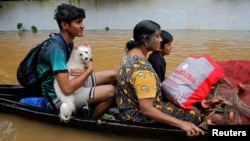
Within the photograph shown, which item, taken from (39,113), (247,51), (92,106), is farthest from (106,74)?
(247,51)

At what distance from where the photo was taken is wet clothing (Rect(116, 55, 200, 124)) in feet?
7.76

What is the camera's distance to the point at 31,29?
434 inches

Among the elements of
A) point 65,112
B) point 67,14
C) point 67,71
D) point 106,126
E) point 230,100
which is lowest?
point 106,126

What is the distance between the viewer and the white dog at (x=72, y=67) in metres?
2.79

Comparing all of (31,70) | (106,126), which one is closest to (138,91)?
(106,126)

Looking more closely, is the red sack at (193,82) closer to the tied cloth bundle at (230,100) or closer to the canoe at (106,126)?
the tied cloth bundle at (230,100)

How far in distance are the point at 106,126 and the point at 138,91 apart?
0.63 m

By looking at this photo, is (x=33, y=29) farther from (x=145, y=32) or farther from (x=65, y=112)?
(x=145, y=32)

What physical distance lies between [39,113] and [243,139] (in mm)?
1923

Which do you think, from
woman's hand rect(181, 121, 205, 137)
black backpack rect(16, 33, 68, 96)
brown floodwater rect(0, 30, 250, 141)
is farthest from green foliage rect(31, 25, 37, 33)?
woman's hand rect(181, 121, 205, 137)

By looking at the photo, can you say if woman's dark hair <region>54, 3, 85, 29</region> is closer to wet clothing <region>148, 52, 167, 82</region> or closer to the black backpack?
the black backpack

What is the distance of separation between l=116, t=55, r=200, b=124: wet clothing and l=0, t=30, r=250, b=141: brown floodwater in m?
0.38

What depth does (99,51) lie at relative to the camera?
7.98m

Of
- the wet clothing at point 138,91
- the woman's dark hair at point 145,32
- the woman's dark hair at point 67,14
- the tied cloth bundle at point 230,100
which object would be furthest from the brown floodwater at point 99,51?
the woman's dark hair at point 67,14
